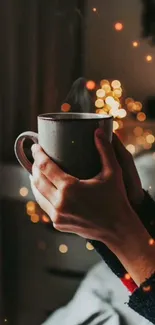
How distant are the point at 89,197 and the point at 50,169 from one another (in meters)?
0.05

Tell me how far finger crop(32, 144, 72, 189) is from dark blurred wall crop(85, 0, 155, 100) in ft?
0.59

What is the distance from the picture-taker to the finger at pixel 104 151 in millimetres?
555

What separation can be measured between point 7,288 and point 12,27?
386mm

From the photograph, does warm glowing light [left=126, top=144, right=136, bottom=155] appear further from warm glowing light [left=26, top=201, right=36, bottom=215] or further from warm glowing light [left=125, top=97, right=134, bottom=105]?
warm glowing light [left=26, top=201, right=36, bottom=215]

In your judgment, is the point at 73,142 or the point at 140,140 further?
the point at 140,140

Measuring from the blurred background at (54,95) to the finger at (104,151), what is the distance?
137 millimetres

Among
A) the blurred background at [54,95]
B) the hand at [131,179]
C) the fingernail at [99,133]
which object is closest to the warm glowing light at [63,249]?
the blurred background at [54,95]

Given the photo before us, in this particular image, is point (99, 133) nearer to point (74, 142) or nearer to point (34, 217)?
point (74, 142)

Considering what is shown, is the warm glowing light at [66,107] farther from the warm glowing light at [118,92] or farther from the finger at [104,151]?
the finger at [104,151]

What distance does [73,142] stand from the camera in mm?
549

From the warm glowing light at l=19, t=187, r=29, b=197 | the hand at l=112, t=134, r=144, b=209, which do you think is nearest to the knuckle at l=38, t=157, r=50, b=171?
the hand at l=112, t=134, r=144, b=209

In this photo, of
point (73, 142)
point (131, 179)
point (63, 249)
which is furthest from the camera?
point (63, 249)

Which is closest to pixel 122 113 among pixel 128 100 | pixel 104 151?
pixel 128 100

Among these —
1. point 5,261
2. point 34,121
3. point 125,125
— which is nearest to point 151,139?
point 125,125
